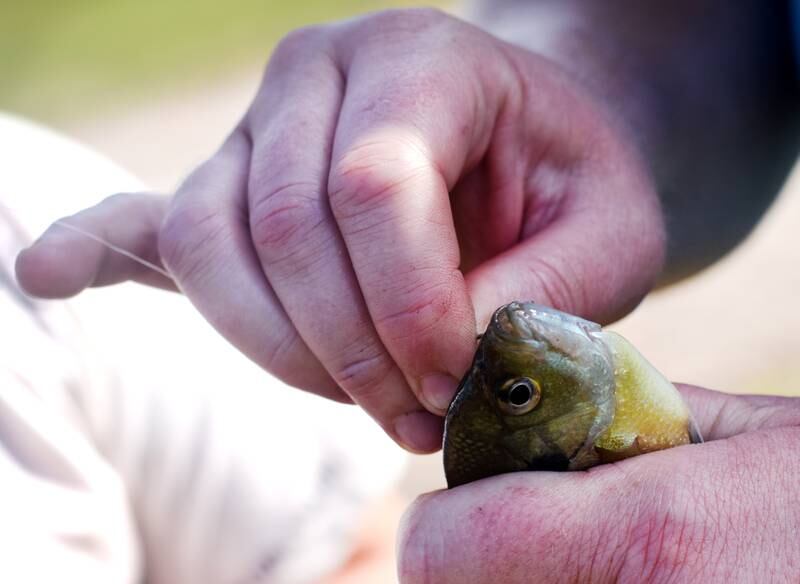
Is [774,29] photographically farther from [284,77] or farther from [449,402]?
[449,402]

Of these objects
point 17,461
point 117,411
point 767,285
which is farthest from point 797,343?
point 17,461

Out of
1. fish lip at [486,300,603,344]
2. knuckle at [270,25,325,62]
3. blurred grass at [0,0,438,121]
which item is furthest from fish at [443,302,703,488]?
blurred grass at [0,0,438,121]

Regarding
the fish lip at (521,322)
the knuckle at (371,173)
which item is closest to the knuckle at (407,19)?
the knuckle at (371,173)

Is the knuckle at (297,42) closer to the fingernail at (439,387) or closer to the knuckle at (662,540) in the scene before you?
the fingernail at (439,387)

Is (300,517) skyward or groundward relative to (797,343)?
skyward

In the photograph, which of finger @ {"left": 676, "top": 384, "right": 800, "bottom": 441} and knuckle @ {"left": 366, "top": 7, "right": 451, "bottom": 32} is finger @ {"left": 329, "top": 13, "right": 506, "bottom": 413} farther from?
finger @ {"left": 676, "top": 384, "right": 800, "bottom": 441}

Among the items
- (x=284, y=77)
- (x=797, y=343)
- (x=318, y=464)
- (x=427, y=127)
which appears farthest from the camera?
(x=797, y=343)
